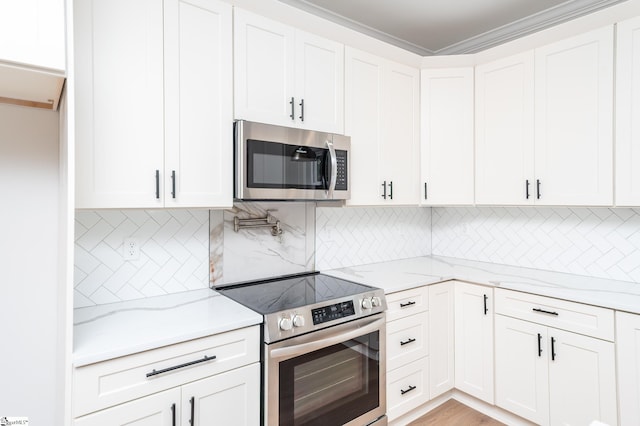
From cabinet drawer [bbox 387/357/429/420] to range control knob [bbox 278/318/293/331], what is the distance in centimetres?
89

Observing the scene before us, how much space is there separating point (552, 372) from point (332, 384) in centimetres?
130

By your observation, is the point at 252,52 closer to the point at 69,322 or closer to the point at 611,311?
the point at 69,322

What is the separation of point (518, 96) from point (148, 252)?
255cm

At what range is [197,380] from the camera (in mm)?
1487

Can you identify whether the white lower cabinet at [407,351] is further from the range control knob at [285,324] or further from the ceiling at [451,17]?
the ceiling at [451,17]

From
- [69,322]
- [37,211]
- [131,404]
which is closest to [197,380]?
[131,404]

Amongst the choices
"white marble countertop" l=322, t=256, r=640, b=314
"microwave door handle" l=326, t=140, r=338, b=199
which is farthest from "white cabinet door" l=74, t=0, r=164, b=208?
"white marble countertop" l=322, t=256, r=640, b=314

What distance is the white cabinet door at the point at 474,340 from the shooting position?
7.78ft

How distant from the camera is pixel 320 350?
1.81 metres

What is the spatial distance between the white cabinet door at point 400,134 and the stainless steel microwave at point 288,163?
1.49ft

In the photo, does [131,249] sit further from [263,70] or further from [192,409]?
[263,70]

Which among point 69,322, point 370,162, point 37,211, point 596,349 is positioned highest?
point 370,162

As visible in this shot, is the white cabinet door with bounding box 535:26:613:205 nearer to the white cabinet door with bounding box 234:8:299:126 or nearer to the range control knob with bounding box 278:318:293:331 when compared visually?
the white cabinet door with bounding box 234:8:299:126

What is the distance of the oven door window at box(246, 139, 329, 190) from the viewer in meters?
1.87
